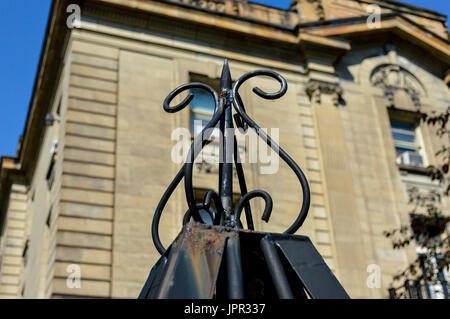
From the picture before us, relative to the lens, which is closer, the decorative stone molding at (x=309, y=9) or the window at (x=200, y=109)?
the window at (x=200, y=109)

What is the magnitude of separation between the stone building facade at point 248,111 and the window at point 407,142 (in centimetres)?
4

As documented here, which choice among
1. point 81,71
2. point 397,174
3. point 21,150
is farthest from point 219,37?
point 21,150

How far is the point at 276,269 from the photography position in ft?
8.99

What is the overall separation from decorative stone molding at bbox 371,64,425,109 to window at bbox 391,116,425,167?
2.21 ft

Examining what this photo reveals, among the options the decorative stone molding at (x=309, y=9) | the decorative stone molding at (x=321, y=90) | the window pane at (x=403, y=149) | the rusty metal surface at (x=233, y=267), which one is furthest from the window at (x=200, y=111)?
the rusty metal surface at (x=233, y=267)

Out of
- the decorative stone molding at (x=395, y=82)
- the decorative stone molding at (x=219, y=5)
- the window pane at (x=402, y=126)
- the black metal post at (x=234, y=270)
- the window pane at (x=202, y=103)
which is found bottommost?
the black metal post at (x=234, y=270)

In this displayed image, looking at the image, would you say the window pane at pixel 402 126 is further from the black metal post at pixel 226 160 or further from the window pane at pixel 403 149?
the black metal post at pixel 226 160

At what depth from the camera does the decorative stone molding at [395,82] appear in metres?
20.0

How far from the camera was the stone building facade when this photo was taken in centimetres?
1451

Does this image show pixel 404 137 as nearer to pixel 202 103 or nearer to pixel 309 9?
pixel 309 9

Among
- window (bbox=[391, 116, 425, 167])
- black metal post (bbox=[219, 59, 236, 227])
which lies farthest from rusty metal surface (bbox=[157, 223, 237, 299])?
window (bbox=[391, 116, 425, 167])

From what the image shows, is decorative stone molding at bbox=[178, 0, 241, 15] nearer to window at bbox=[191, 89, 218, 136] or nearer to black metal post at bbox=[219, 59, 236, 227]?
window at bbox=[191, 89, 218, 136]
